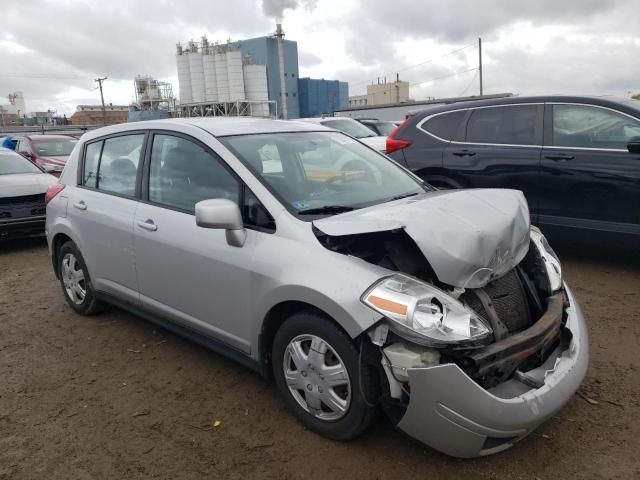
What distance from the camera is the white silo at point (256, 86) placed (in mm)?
48375

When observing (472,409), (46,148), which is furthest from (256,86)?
(472,409)

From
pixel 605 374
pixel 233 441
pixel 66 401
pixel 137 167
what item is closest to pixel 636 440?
pixel 605 374

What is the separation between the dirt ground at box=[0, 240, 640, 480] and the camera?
2.57 m

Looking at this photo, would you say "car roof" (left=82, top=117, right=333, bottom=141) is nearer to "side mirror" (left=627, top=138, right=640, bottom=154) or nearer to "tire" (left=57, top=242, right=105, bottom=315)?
"tire" (left=57, top=242, right=105, bottom=315)

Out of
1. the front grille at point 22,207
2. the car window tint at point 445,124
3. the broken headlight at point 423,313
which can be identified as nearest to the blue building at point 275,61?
the front grille at point 22,207

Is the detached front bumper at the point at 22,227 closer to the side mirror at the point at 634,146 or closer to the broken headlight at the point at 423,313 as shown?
the broken headlight at the point at 423,313

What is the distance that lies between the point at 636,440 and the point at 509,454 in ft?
2.29

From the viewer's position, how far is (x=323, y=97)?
186ft

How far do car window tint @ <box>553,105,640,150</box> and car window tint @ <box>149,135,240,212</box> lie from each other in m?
3.90

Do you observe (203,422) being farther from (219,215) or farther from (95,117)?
(95,117)

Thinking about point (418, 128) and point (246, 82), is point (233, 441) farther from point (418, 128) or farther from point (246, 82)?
point (246, 82)

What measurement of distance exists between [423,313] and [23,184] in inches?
286

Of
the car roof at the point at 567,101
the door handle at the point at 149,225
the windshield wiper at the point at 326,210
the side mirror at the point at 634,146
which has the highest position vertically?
the car roof at the point at 567,101

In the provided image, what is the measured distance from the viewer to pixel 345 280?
2496mm
